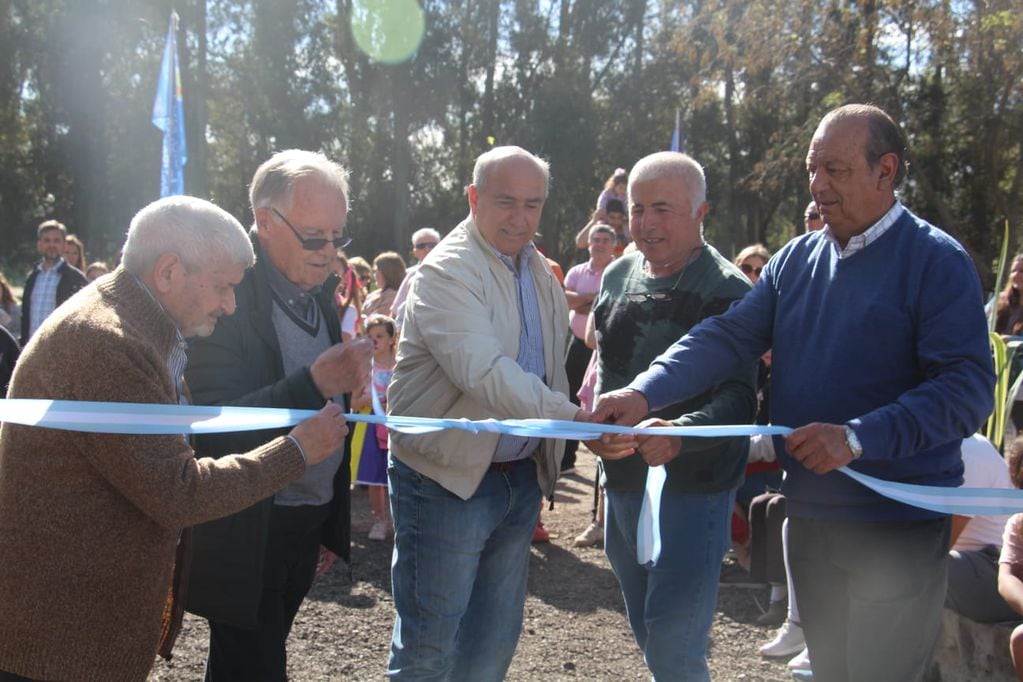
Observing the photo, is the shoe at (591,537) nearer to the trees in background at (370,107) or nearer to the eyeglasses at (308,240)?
the eyeglasses at (308,240)

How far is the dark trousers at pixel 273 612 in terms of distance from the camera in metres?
2.94

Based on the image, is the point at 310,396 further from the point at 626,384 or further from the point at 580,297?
the point at 580,297

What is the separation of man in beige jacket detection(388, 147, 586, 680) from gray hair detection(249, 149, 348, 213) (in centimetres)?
45

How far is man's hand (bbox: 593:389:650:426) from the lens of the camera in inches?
117

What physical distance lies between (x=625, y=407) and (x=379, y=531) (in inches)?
175

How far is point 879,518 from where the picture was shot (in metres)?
2.71

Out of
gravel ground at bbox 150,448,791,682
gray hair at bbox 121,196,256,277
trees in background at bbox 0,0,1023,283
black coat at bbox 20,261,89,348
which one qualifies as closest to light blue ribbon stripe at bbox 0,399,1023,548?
gray hair at bbox 121,196,256,277

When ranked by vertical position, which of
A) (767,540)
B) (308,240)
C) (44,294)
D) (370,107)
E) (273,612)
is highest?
(370,107)

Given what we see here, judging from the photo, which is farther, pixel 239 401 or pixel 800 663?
pixel 800 663

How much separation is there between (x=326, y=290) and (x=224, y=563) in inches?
40.2

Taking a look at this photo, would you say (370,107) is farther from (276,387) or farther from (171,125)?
(276,387)

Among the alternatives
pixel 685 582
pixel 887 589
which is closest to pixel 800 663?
Result: pixel 685 582

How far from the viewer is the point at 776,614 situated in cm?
543

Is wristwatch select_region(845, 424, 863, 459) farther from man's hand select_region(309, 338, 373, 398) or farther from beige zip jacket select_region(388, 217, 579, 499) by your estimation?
man's hand select_region(309, 338, 373, 398)
